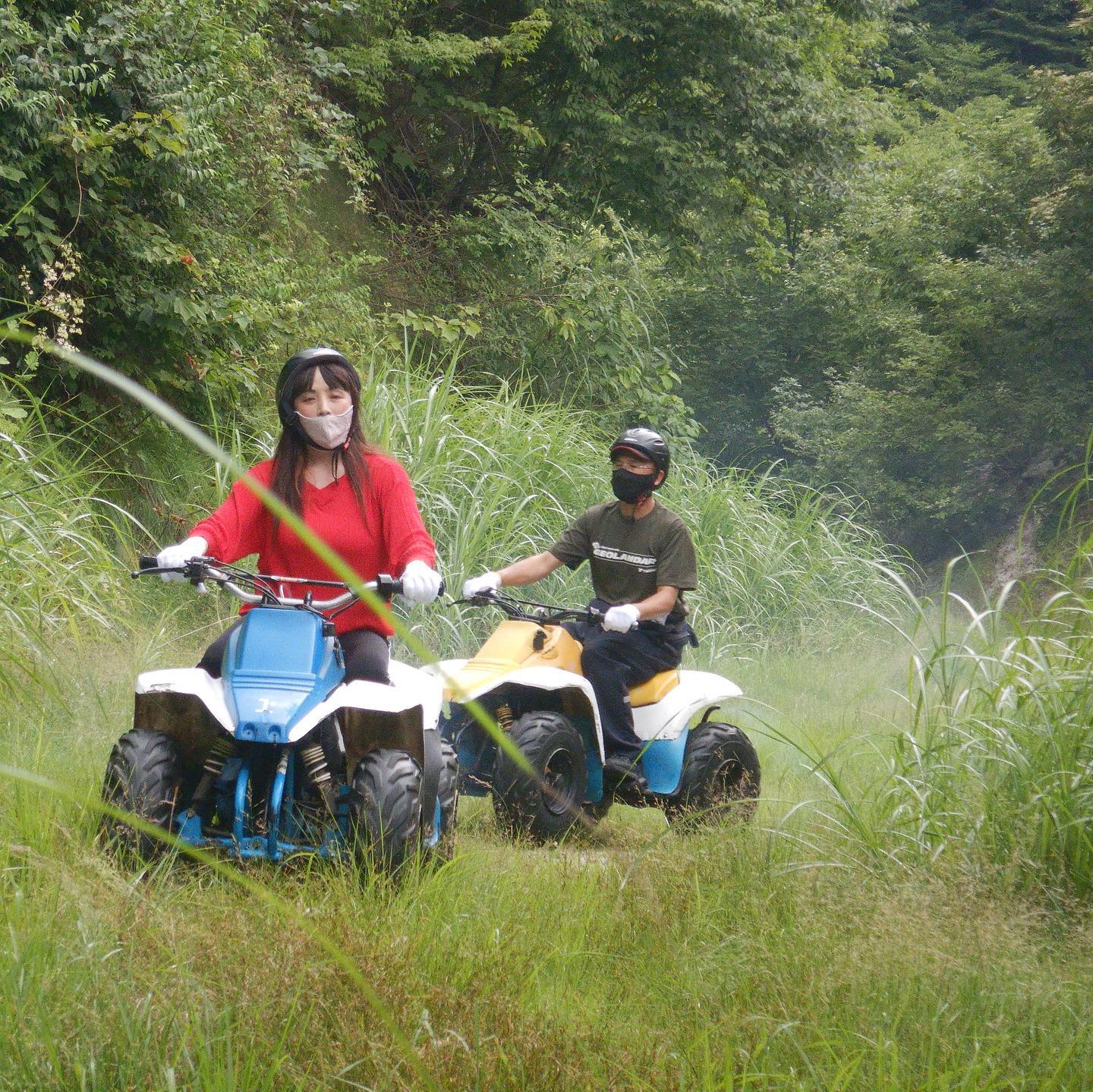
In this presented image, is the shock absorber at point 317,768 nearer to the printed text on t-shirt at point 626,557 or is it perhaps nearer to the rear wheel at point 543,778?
the rear wheel at point 543,778

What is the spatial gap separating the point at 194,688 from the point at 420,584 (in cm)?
69

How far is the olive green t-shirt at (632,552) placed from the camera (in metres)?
5.54

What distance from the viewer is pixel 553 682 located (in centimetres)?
518

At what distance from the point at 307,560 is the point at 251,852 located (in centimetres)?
104

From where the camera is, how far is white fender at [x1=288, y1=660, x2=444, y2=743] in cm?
370

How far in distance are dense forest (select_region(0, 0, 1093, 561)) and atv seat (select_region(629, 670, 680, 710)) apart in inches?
111

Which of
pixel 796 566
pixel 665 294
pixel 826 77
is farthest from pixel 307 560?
pixel 665 294

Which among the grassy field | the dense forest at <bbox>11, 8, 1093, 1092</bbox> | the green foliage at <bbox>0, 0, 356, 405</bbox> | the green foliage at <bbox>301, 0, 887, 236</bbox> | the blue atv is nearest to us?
the grassy field

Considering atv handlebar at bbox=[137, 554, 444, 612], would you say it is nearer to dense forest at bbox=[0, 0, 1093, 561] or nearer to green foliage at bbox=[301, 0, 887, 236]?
dense forest at bbox=[0, 0, 1093, 561]

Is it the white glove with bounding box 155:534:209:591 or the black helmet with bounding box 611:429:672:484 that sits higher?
the black helmet with bounding box 611:429:672:484

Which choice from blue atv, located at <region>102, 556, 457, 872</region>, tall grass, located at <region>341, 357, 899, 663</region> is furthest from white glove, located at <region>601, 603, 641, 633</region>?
tall grass, located at <region>341, 357, 899, 663</region>

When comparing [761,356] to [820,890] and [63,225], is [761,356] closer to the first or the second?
[63,225]

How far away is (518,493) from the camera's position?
952cm

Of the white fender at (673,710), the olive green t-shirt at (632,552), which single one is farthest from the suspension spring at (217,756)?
the olive green t-shirt at (632,552)
